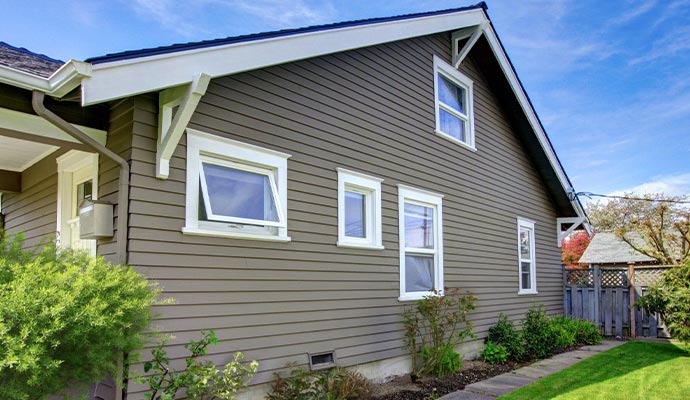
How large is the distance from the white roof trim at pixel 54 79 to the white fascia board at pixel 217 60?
77mm

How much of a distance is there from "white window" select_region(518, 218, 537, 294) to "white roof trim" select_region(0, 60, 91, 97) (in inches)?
367

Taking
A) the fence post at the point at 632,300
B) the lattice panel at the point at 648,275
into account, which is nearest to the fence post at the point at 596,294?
the fence post at the point at 632,300

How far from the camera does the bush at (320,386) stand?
15.9ft

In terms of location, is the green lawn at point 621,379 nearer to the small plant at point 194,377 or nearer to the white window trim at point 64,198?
the small plant at point 194,377

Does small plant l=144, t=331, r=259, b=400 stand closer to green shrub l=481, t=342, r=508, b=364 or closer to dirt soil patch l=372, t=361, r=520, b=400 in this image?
dirt soil patch l=372, t=361, r=520, b=400

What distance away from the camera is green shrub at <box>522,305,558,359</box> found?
29.7ft

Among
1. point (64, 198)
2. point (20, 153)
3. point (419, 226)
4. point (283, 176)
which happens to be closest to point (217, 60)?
point (283, 176)

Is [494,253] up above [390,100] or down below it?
below

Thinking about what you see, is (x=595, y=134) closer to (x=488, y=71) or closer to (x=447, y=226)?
(x=488, y=71)

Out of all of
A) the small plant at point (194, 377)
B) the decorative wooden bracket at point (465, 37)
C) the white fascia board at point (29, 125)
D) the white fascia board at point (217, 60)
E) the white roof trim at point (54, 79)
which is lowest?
the small plant at point (194, 377)

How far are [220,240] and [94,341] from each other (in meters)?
1.69

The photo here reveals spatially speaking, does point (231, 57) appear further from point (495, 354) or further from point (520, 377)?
point (495, 354)

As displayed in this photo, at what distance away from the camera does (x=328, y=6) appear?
12188 millimetres

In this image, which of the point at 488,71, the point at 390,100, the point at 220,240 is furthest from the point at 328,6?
the point at 220,240
